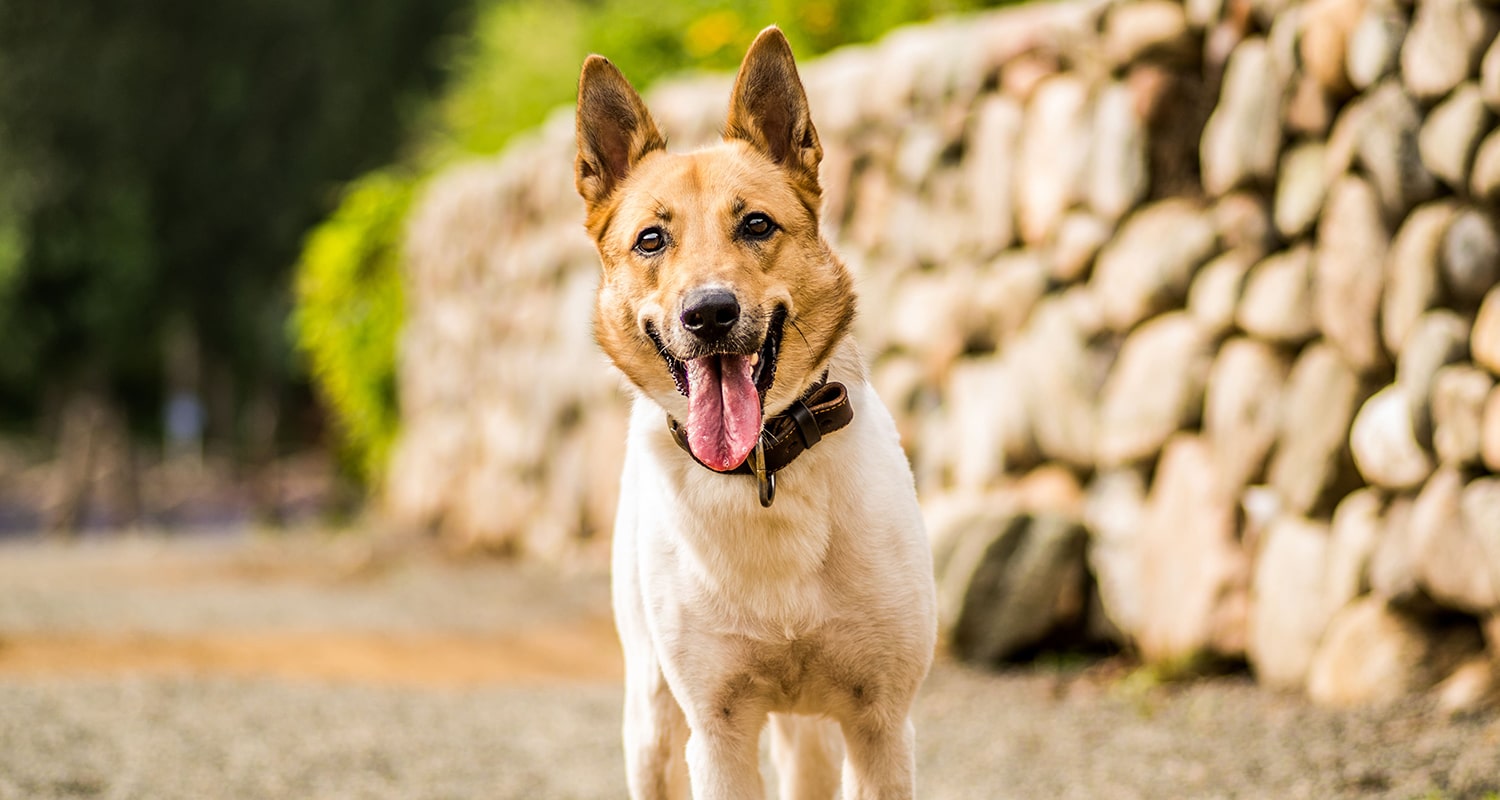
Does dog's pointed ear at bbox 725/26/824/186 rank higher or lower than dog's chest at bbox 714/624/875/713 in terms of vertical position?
higher

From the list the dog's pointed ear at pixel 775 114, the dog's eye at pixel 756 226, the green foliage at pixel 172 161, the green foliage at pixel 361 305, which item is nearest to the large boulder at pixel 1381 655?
the dog's pointed ear at pixel 775 114

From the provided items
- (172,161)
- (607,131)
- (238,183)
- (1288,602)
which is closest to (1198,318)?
(1288,602)

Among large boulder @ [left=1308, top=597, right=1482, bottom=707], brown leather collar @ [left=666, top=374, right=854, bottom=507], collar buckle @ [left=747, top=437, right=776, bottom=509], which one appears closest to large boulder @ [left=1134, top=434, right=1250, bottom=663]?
large boulder @ [left=1308, top=597, right=1482, bottom=707]

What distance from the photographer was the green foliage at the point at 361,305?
647 inches

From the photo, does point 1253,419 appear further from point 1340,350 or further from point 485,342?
point 485,342

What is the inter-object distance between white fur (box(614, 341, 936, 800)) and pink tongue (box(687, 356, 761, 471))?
194 millimetres

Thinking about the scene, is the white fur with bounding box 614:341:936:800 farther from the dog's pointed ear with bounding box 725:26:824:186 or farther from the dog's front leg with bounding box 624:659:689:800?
the dog's pointed ear with bounding box 725:26:824:186

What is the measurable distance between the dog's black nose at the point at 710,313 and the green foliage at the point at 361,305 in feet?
47.2

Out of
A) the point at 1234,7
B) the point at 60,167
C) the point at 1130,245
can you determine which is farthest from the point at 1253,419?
the point at 60,167

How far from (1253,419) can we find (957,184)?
2.46 m

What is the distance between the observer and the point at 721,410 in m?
2.77

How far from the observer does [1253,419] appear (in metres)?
5.51

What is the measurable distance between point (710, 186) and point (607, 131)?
0.41 m

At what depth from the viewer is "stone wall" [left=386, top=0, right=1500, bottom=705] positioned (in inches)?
181
